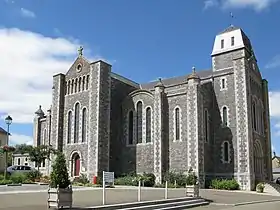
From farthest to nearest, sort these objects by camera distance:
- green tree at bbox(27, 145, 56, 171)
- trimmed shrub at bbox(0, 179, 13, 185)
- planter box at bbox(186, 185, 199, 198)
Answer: green tree at bbox(27, 145, 56, 171), trimmed shrub at bbox(0, 179, 13, 185), planter box at bbox(186, 185, 199, 198)

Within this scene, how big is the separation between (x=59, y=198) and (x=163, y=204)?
235 inches

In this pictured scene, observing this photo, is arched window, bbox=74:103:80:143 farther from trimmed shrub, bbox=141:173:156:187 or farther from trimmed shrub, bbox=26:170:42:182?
trimmed shrub, bbox=141:173:156:187

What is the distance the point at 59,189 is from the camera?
40.6 feet

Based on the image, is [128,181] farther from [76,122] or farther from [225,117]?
[225,117]

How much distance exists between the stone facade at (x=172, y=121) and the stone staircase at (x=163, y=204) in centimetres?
1373

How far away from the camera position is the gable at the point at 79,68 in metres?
39.2

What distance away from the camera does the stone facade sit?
34.3m

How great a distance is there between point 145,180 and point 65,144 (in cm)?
1134

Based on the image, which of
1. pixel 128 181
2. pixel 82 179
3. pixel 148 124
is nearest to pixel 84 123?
pixel 82 179

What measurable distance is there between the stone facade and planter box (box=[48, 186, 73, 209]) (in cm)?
2147

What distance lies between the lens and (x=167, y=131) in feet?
118

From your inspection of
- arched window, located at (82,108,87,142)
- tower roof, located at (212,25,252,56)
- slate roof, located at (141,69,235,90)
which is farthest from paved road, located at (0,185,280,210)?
tower roof, located at (212,25,252,56)

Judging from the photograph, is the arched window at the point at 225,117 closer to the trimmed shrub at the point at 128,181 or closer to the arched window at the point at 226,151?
the arched window at the point at 226,151

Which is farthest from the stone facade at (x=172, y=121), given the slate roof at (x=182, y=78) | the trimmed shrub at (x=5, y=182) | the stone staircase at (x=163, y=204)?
the stone staircase at (x=163, y=204)
